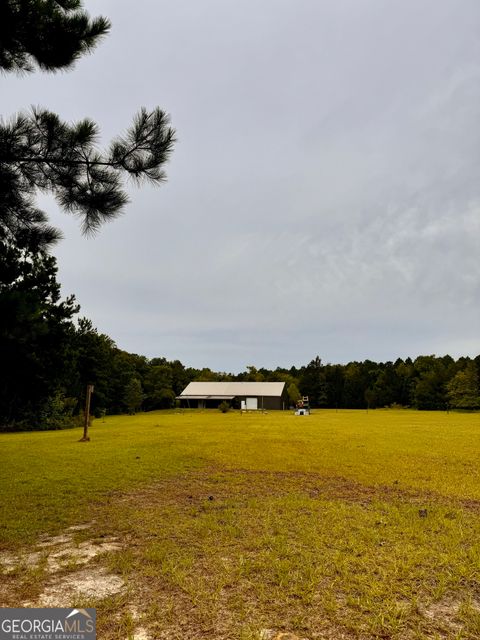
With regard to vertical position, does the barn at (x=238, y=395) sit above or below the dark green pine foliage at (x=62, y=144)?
below

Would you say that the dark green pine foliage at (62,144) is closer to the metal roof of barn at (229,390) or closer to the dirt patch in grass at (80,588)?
the dirt patch in grass at (80,588)

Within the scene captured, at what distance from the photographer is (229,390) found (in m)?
56.1

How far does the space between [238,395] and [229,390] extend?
76.9 inches

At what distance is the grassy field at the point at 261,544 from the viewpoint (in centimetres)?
305

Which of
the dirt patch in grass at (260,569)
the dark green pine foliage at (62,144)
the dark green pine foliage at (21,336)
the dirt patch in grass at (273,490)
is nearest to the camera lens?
the dirt patch in grass at (260,569)

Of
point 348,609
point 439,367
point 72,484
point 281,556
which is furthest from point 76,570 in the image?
point 439,367

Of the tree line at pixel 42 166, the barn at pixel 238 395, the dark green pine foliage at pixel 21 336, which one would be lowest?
the barn at pixel 238 395

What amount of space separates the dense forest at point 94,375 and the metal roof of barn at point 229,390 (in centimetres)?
294

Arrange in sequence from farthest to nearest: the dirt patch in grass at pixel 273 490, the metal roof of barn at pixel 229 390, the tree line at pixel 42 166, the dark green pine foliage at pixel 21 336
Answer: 1. the metal roof of barn at pixel 229 390
2. the dirt patch in grass at pixel 273 490
3. the tree line at pixel 42 166
4. the dark green pine foliage at pixel 21 336

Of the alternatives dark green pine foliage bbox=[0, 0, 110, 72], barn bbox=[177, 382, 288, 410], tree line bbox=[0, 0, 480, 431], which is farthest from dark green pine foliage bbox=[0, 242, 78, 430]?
barn bbox=[177, 382, 288, 410]

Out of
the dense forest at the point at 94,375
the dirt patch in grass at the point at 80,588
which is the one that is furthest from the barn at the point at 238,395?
the dirt patch in grass at the point at 80,588

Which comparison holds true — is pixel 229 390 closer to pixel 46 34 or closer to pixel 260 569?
pixel 260 569

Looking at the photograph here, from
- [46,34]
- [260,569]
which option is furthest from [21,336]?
[46,34]

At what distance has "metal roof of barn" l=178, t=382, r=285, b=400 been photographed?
55.0m
